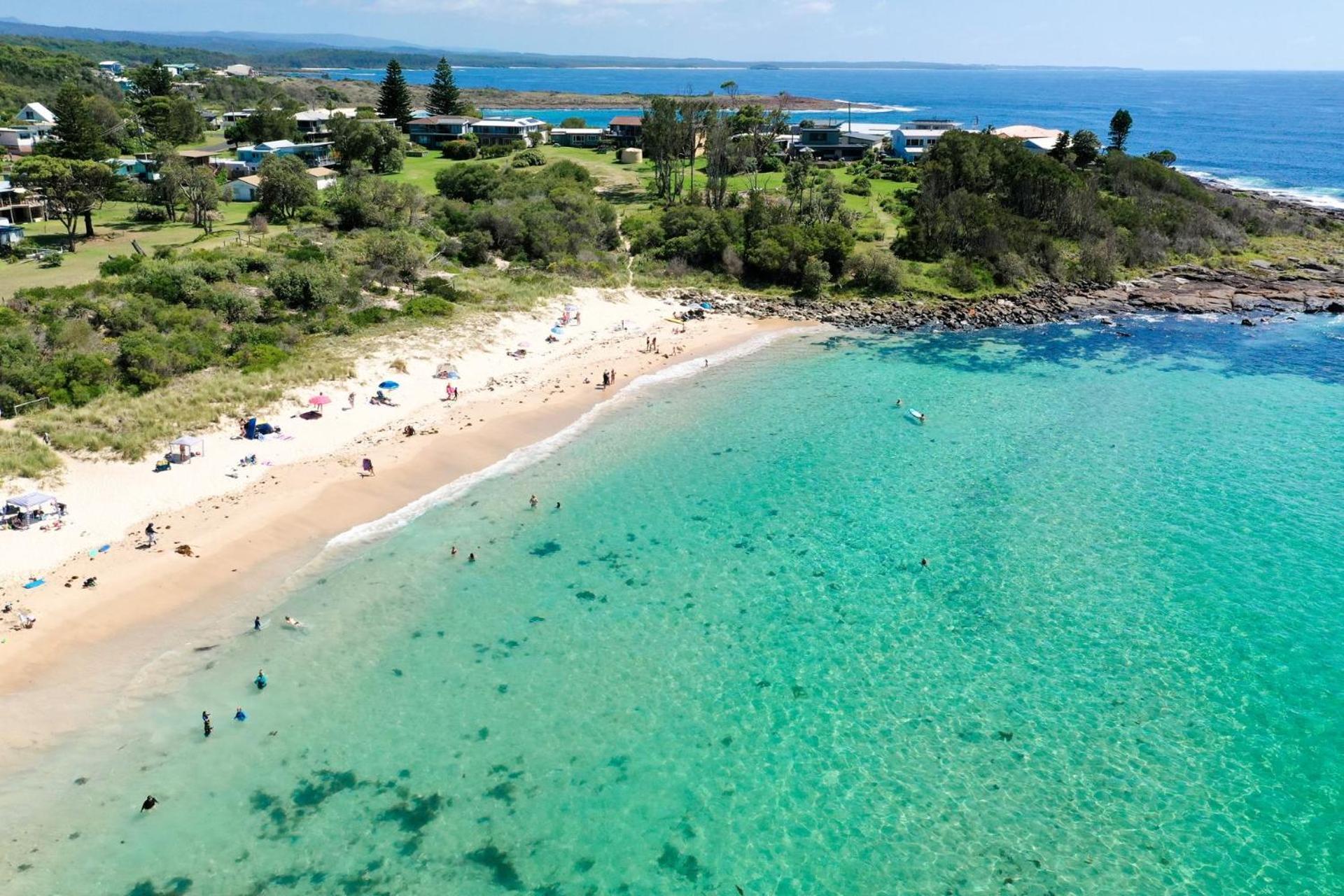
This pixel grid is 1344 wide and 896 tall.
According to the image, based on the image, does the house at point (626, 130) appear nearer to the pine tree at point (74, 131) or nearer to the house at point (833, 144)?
the house at point (833, 144)

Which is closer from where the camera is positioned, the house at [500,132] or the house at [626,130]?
the house at [500,132]

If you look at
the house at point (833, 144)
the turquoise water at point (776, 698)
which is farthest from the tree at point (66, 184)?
the house at point (833, 144)

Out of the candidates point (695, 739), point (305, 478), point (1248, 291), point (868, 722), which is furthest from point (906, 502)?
point (1248, 291)

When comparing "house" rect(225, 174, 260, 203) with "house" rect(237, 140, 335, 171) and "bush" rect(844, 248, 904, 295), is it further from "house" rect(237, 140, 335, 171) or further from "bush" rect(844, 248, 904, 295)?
"bush" rect(844, 248, 904, 295)

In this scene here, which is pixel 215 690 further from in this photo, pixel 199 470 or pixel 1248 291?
pixel 1248 291

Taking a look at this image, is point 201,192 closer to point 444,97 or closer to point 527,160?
point 527,160

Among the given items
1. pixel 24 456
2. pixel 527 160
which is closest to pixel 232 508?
pixel 24 456
